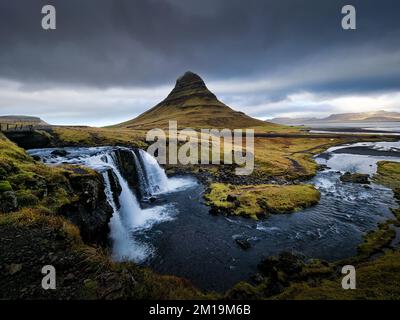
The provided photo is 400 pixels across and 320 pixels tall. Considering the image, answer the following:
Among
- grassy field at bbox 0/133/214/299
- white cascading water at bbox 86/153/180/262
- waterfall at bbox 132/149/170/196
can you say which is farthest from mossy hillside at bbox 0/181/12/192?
waterfall at bbox 132/149/170/196

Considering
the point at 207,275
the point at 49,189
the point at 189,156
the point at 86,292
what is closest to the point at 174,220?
the point at 207,275

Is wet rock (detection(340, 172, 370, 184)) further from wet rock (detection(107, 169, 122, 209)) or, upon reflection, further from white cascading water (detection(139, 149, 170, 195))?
wet rock (detection(107, 169, 122, 209))

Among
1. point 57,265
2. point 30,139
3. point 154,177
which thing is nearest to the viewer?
point 57,265

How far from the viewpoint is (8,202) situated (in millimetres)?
15461

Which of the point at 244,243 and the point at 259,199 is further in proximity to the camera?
the point at 259,199

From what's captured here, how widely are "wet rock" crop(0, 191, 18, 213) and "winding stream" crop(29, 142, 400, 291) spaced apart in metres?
9.61

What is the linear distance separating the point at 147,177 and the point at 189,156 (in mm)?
22449

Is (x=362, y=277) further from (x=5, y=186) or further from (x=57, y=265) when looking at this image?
(x=5, y=186)

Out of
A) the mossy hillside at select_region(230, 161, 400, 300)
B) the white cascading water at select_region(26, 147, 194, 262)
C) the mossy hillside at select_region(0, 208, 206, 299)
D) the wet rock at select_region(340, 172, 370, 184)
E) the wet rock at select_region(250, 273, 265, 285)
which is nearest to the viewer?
the mossy hillside at select_region(0, 208, 206, 299)

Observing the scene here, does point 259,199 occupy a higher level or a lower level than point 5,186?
lower

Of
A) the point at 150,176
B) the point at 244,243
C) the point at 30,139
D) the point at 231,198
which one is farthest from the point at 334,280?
the point at 30,139

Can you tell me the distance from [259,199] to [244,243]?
12.8 metres

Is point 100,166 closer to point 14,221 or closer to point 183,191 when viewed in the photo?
point 183,191

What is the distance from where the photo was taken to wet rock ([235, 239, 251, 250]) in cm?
2325
